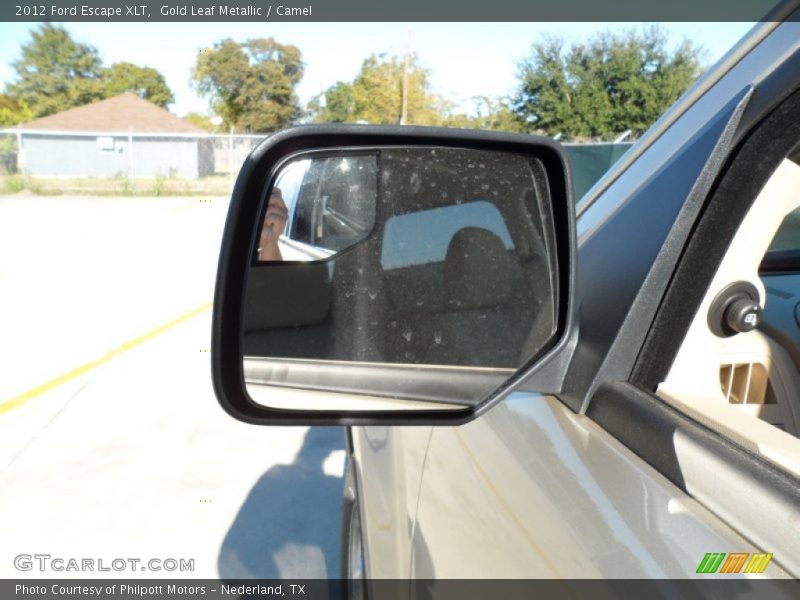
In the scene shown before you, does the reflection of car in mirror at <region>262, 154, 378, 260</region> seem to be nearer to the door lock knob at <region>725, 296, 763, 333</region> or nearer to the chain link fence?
the door lock knob at <region>725, 296, 763, 333</region>

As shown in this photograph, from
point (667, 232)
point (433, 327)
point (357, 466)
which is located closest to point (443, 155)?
point (433, 327)

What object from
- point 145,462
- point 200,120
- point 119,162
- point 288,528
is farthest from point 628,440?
point 200,120

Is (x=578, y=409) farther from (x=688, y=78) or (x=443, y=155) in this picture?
(x=688, y=78)

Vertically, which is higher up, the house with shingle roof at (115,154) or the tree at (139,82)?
the tree at (139,82)

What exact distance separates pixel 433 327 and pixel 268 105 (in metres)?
48.3

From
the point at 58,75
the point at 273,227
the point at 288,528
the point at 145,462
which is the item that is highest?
the point at 58,75

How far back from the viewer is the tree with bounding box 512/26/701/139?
73.0 ft

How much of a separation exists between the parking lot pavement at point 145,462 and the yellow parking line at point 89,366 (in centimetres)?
5

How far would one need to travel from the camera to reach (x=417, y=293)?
1357mm

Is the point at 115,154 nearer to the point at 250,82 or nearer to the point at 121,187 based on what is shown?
the point at 121,187

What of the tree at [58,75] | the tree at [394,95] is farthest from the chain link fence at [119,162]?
the tree at [58,75]

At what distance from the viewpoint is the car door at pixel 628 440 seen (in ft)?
3.15

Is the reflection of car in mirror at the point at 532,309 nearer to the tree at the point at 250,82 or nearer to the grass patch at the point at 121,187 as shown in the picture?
the grass patch at the point at 121,187

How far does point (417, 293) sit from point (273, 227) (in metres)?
0.33
